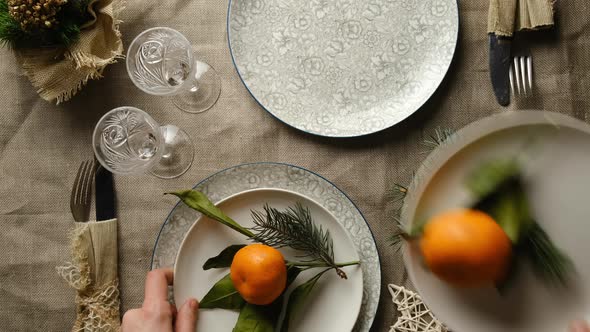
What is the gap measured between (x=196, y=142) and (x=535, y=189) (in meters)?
0.58

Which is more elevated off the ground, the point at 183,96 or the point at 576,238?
the point at 576,238

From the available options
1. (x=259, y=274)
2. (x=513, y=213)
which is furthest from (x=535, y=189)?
(x=259, y=274)

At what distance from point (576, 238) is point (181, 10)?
0.69 metres

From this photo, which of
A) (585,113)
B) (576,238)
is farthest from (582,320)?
(585,113)

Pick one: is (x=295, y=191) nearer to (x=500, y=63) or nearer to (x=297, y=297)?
(x=297, y=297)

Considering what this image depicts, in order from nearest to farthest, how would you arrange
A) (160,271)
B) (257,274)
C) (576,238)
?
(576,238), (257,274), (160,271)

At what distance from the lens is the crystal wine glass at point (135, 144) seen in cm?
83

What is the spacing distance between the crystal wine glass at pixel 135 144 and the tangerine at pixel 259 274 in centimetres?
21

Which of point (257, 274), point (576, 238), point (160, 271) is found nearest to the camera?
point (576, 238)

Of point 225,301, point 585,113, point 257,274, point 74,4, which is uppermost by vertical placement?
point 585,113

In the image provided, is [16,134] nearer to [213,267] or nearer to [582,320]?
[213,267]

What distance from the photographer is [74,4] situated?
817 mm

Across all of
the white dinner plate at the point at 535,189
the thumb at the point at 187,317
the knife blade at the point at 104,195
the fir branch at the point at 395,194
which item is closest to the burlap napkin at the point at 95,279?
the knife blade at the point at 104,195

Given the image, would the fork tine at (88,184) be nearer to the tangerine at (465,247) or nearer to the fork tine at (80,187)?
the fork tine at (80,187)
